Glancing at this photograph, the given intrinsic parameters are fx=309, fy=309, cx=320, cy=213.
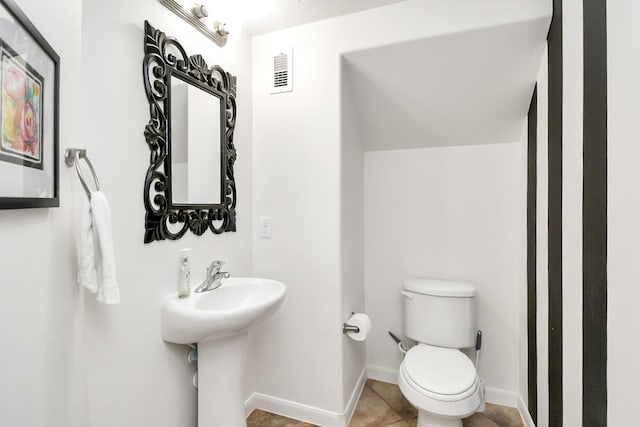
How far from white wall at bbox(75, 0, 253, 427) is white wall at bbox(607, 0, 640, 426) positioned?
1465mm

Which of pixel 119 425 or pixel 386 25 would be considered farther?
pixel 386 25

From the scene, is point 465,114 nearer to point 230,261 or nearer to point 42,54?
point 230,261

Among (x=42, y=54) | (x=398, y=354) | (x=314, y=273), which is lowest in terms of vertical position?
(x=398, y=354)

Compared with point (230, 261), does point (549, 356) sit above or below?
below

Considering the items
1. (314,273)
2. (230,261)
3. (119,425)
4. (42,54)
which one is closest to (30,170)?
(42,54)

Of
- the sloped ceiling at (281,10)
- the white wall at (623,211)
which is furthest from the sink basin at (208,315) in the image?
the sloped ceiling at (281,10)

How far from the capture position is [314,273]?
1718mm

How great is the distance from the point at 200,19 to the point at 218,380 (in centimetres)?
161

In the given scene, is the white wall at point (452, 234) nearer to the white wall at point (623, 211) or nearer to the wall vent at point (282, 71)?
the wall vent at point (282, 71)

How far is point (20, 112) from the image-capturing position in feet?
2.02

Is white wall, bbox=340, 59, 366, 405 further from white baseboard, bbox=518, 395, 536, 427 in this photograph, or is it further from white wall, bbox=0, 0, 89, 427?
white wall, bbox=0, 0, 89, 427

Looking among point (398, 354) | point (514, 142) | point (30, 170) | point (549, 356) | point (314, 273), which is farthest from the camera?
point (398, 354)

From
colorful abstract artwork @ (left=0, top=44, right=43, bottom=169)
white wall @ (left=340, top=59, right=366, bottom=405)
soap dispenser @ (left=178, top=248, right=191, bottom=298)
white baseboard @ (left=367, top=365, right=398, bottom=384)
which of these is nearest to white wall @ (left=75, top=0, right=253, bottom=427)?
soap dispenser @ (left=178, top=248, right=191, bottom=298)

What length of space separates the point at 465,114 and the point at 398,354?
1.63 m
